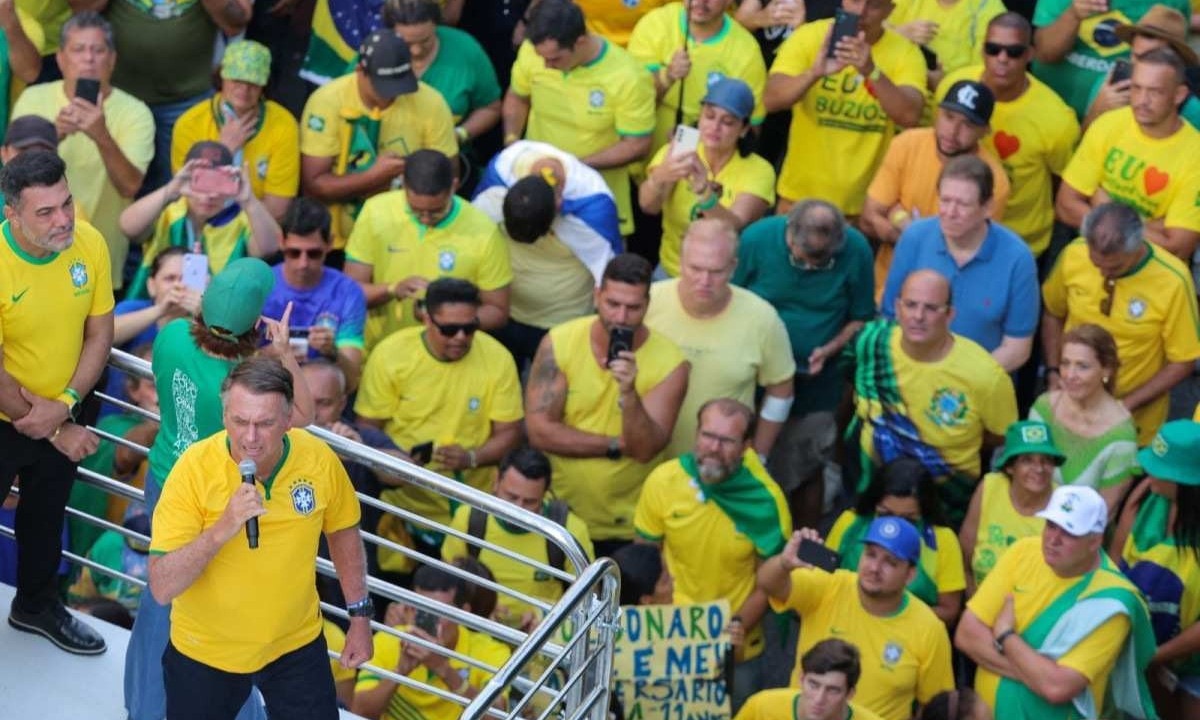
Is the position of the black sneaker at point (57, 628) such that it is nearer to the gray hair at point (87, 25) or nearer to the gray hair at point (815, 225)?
the gray hair at point (87, 25)

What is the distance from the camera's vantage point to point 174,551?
628 cm

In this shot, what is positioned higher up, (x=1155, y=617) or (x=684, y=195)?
(x=684, y=195)

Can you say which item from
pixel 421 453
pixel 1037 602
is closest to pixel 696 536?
pixel 421 453

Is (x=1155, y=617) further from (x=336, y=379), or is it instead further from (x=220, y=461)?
(x=220, y=461)

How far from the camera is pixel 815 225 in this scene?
32.9ft

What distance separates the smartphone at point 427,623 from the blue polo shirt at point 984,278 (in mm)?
2935

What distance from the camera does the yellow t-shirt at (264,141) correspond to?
10641 millimetres

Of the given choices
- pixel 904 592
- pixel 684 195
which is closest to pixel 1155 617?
pixel 904 592

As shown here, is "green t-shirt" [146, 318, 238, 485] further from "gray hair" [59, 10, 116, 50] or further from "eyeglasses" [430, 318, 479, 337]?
"gray hair" [59, 10, 116, 50]

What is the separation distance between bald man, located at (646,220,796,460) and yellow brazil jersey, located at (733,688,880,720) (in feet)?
5.39

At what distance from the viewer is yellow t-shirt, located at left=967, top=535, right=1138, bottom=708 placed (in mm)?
8641

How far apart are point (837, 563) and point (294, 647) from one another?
308 cm

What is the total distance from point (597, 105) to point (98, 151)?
252cm

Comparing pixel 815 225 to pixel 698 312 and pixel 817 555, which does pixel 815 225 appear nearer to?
pixel 698 312
